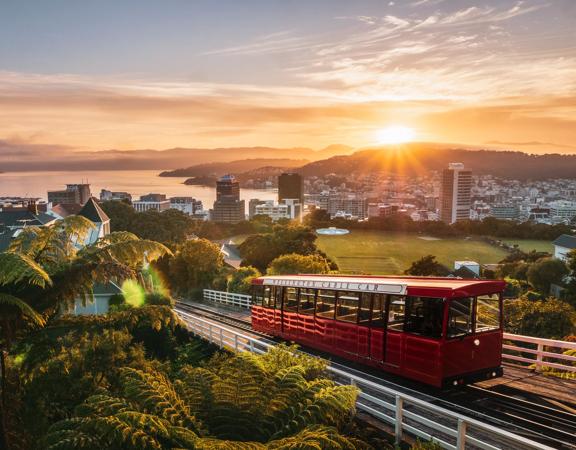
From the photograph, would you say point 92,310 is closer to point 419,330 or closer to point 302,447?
point 419,330

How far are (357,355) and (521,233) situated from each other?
133 metres

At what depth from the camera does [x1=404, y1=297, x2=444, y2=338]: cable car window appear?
11328 mm

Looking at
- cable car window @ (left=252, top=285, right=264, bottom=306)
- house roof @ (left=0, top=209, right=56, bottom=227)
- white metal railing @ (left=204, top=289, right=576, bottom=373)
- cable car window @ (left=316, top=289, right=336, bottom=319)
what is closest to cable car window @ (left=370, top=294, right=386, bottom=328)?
cable car window @ (left=316, top=289, right=336, bottom=319)

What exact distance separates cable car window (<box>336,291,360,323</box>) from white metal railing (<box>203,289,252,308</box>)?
18.0 meters

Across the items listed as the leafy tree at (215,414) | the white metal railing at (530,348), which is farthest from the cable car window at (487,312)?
the leafy tree at (215,414)

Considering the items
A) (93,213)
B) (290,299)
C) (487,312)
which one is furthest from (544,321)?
(93,213)

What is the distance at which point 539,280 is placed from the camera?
69188 mm

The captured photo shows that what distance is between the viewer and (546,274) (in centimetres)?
6844

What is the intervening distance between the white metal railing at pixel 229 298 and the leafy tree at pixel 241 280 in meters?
1.48

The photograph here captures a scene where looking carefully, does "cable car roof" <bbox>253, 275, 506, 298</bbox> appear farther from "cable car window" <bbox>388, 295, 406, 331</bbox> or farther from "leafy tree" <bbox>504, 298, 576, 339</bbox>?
"leafy tree" <bbox>504, 298, 576, 339</bbox>

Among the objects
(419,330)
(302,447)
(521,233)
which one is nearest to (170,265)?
(419,330)

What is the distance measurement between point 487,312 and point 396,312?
2.00 meters

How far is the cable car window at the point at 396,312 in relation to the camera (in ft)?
39.8

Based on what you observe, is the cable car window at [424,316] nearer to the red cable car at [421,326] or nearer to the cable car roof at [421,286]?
the red cable car at [421,326]
